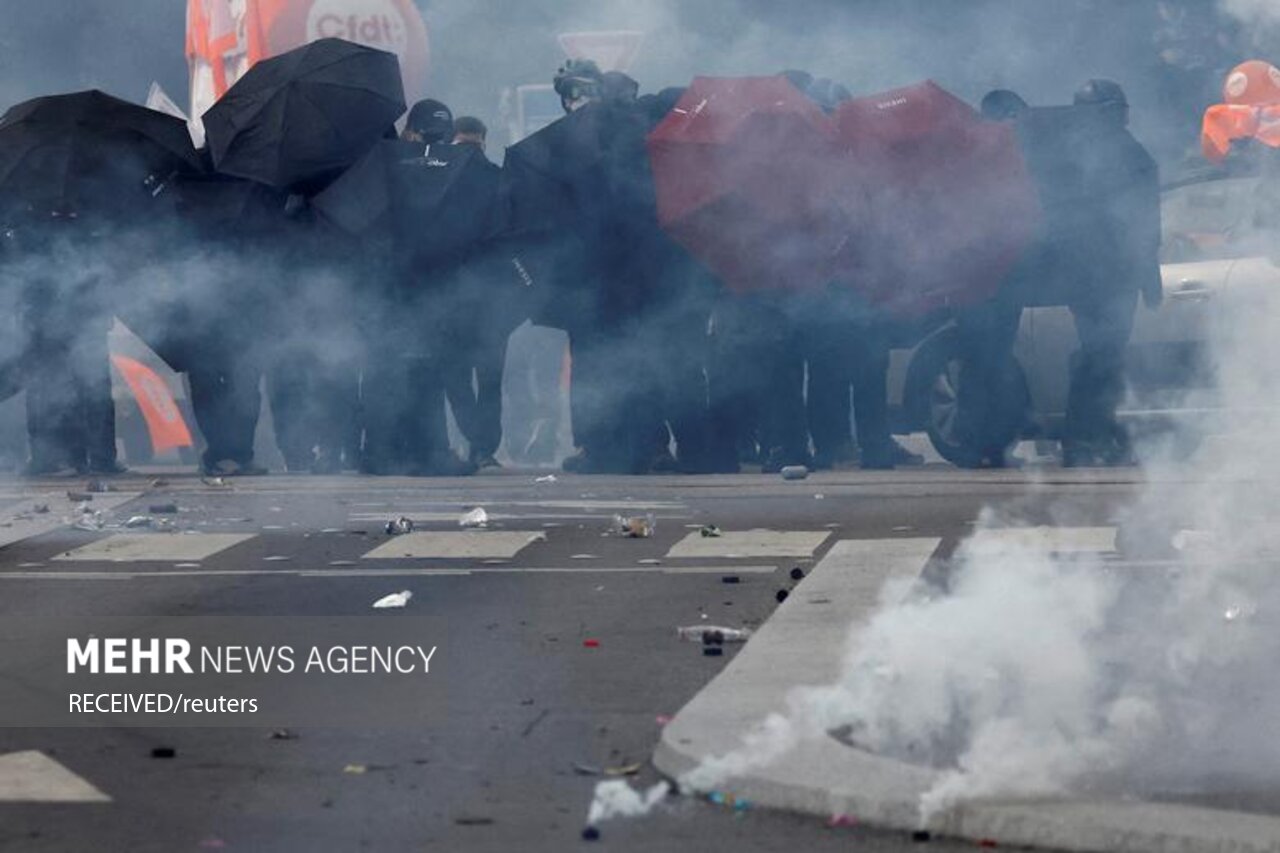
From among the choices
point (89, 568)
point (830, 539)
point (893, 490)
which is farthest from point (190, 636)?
point (893, 490)

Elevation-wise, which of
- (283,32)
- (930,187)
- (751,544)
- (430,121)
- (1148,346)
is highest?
(283,32)

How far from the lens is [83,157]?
1464 centimetres

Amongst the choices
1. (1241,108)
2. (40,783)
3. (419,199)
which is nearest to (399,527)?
(419,199)

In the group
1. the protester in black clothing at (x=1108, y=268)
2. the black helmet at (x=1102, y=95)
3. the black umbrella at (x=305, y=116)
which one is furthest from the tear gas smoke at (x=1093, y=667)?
the black umbrella at (x=305, y=116)

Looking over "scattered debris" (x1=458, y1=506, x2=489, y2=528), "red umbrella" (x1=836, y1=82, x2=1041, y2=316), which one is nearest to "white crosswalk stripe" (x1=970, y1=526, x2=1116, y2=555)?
"scattered debris" (x1=458, y1=506, x2=489, y2=528)

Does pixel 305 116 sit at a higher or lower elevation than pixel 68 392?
higher

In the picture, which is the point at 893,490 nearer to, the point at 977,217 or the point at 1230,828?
the point at 977,217

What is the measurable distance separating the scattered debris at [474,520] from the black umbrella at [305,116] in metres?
3.14

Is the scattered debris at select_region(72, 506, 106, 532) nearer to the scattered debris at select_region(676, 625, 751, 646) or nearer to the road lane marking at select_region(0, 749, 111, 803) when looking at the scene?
the scattered debris at select_region(676, 625, 751, 646)

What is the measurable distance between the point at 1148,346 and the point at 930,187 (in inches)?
54.9

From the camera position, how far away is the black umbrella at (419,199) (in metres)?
14.5

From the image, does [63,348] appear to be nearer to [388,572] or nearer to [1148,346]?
[388,572]

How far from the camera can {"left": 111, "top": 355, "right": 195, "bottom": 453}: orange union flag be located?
55.4 ft

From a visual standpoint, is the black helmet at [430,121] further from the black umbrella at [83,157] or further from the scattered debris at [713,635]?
the scattered debris at [713,635]
